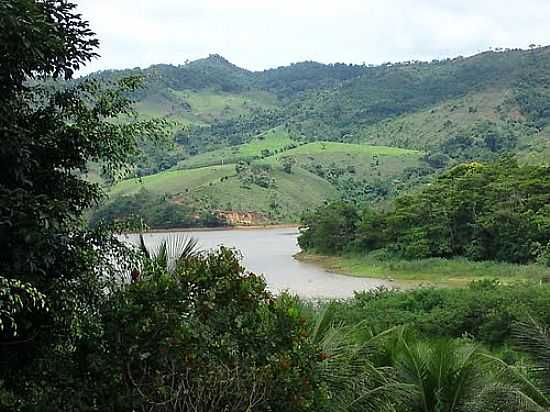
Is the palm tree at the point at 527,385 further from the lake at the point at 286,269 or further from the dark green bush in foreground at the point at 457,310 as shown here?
the lake at the point at 286,269

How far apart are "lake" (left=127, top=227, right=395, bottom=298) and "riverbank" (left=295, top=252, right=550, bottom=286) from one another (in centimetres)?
138

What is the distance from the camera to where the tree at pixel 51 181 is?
5250mm

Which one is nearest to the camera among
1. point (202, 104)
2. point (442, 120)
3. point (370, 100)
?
point (442, 120)

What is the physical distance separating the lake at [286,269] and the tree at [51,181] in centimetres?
1470

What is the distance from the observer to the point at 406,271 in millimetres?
40281

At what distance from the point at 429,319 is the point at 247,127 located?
407 feet

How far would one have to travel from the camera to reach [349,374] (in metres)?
7.42

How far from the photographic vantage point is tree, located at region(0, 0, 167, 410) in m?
5.25

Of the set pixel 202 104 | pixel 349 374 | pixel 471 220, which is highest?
pixel 202 104

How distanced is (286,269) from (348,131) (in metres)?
88.7

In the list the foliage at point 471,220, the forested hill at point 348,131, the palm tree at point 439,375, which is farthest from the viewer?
the forested hill at point 348,131

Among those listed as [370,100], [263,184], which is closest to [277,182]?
[263,184]

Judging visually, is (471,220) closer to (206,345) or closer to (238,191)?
(206,345)

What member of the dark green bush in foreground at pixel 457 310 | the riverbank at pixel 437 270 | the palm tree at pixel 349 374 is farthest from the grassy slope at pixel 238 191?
the palm tree at pixel 349 374
